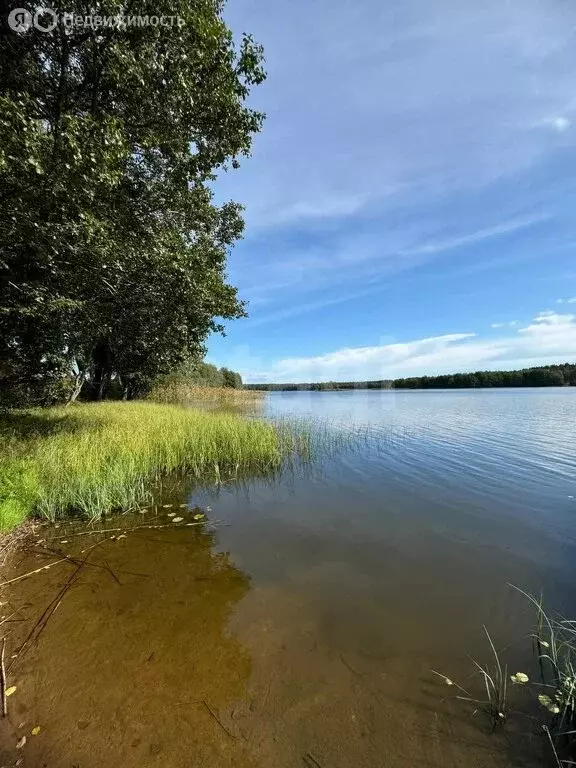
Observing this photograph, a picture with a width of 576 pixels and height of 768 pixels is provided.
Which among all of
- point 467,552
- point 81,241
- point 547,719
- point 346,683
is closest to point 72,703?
point 346,683

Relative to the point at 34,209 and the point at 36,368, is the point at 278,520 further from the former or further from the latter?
the point at 36,368

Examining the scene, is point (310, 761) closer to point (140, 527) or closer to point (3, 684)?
point (3, 684)

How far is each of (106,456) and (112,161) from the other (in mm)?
6503

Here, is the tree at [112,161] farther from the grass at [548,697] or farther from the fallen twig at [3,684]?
the grass at [548,697]

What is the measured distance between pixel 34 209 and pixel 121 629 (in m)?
7.29

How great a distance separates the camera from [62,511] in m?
6.82

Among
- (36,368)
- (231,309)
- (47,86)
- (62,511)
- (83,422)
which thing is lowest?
(62,511)

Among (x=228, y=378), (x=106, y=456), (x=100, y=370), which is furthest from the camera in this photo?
(x=228, y=378)

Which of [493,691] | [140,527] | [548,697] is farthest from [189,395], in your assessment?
[548,697]

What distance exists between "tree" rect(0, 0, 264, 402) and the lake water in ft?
19.0

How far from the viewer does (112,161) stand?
255 inches

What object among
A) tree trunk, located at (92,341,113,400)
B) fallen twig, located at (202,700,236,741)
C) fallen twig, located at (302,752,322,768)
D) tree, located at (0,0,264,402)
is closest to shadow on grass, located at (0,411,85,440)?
tree, located at (0,0,264,402)

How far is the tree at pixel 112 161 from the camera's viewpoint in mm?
6402

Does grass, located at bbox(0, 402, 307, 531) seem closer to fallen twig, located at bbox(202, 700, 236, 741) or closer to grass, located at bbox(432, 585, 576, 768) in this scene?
fallen twig, located at bbox(202, 700, 236, 741)
